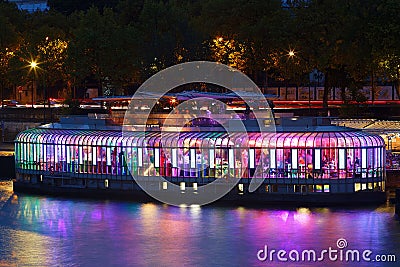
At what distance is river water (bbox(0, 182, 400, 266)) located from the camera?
187ft

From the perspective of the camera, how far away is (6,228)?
6681 centimetres

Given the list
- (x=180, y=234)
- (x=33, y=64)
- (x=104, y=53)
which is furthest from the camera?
(x=33, y=64)

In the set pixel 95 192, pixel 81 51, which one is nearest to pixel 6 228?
pixel 95 192

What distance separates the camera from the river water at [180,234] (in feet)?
187

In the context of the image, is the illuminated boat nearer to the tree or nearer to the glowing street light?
the tree

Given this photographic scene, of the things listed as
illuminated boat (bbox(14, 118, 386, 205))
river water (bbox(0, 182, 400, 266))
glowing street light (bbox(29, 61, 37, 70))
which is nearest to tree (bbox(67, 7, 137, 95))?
glowing street light (bbox(29, 61, 37, 70))

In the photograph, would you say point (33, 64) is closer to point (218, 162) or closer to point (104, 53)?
point (104, 53)

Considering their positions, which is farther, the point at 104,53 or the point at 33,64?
the point at 33,64

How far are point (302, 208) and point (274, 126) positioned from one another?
764 centimetres

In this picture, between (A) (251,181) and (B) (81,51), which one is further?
Answer: (B) (81,51)

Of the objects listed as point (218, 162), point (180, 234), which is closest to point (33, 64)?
point (218, 162)

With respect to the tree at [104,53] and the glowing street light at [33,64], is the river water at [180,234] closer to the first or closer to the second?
the tree at [104,53]

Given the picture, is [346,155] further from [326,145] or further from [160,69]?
[160,69]

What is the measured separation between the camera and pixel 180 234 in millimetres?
63188
